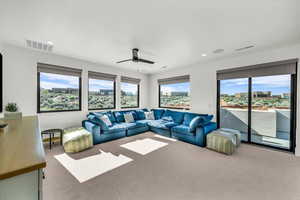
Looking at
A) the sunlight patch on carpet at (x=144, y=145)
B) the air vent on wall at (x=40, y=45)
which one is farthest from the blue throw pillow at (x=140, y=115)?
the air vent on wall at (x=40, y=45)

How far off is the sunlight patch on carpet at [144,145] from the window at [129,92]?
227 centimetres

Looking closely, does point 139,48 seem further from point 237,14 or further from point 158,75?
point 158,75

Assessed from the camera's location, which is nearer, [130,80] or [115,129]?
[115,129]

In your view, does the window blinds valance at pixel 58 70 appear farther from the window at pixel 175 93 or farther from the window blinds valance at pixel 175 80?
the window at pixel 175 93

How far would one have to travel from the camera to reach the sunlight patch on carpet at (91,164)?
2.29m

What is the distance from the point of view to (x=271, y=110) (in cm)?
359

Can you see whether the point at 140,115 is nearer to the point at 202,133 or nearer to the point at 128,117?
the point at 128,117

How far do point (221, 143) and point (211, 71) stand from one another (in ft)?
8.04

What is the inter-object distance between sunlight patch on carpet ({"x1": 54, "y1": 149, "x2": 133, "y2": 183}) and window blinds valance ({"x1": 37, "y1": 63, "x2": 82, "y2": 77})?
243 cm

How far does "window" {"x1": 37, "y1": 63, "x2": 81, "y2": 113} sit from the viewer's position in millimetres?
3805

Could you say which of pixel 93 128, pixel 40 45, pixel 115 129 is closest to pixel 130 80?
pixel 115 129

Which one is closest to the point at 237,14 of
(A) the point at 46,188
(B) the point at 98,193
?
(B) the point at 98,193

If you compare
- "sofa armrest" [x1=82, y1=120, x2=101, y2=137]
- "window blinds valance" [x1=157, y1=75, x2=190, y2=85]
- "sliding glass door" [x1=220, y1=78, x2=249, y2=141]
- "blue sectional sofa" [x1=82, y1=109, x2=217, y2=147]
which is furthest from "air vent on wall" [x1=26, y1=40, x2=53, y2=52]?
"sliding glass door" [x1=220, y1=78, x2=249, y2=141]

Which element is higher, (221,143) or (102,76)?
(102,76)
